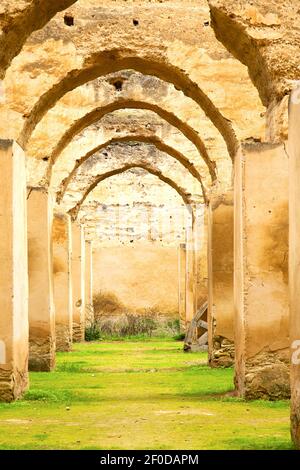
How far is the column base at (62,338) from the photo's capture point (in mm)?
14350

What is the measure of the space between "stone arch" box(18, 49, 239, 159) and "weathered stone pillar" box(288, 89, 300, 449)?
18.8 ft

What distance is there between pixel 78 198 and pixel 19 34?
31.3 feet

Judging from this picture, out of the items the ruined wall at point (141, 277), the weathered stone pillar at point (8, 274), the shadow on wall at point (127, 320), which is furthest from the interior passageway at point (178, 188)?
the ruined wall at point (141, 277)

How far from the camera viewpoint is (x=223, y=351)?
10711mm

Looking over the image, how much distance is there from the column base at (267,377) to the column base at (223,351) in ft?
10.9

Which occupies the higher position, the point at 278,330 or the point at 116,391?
the point at 278,330

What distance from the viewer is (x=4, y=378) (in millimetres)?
7043

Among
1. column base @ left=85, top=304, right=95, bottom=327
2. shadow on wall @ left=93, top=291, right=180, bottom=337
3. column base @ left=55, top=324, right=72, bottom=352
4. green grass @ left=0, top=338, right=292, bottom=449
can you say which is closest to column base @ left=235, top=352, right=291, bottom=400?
green grass @ left=0, top=338, right=292, bottom=449

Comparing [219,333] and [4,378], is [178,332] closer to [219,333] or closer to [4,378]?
[219,333]

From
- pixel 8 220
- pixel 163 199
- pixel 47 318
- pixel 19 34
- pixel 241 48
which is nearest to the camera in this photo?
pixel 8 220

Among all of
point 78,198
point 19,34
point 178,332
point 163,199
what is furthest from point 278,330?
point 163,199

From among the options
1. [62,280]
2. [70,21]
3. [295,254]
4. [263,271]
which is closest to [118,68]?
[70,21]

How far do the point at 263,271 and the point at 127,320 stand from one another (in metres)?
13.9

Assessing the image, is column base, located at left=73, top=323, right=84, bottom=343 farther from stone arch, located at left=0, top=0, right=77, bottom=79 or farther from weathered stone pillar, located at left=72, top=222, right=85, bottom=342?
stone arch, located at left=0, top=0, right=77, bottom=79
